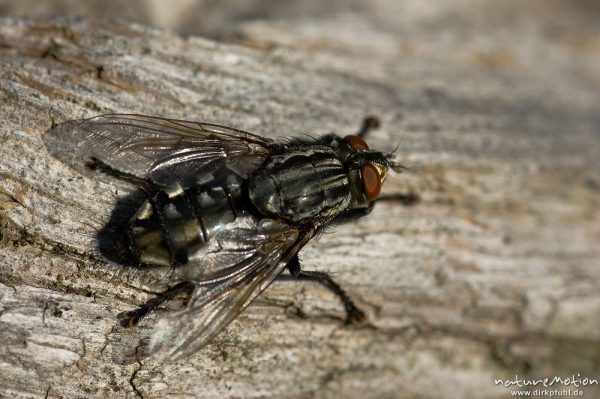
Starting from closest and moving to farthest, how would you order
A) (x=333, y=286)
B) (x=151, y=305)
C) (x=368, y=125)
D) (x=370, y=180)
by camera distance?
(x=151, y=305) → (x=370, y=180) → (x=333, y=286) → (x=368, y=125)

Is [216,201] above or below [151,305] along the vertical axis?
above

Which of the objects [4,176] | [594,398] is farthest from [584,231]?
[4,176]

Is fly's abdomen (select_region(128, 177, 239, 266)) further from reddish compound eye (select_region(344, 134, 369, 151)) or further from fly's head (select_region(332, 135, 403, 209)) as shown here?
reddish compound eye (select_region(344, 134, 369, 151))

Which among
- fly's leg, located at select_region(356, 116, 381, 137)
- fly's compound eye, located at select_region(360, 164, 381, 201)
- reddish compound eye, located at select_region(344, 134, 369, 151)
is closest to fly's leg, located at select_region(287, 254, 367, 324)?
fly's compound eye, located at select_region(360, 164, 381, 201)

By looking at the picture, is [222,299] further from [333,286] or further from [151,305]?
[333,286]

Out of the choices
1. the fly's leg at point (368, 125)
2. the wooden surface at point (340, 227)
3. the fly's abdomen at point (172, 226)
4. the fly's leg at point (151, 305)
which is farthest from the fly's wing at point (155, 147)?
the fly's leg at point (368, 125)

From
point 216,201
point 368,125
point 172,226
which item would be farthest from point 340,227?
point 172,226
